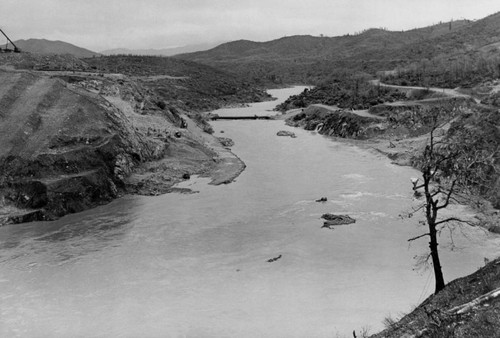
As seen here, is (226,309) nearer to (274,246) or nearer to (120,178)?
(274,246)

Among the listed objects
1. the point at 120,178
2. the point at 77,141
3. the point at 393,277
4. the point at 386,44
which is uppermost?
the point at 386,44

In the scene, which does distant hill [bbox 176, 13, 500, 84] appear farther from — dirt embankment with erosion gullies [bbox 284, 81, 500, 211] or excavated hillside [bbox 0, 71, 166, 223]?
excavated hillside [bbox 0, 71, 166, 223]

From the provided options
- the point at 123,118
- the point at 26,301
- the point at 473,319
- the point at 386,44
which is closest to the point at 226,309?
the point at 26,301

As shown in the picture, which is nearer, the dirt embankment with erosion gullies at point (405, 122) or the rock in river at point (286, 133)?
the dirt embankment with erosion gullies at point (405, 122)

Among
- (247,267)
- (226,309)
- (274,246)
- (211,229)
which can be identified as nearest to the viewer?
(226,309)

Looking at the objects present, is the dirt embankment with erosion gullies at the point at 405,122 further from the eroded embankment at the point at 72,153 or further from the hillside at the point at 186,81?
the hillside at the point at 186,81

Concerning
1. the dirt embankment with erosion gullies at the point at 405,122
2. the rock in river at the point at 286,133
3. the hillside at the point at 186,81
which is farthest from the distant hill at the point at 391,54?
the rock in river at the point at 286,133

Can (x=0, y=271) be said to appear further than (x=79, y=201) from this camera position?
No
